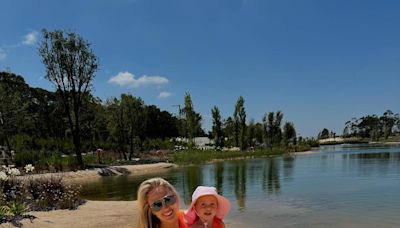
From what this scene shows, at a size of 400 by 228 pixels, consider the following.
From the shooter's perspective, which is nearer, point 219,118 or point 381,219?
point 381,219

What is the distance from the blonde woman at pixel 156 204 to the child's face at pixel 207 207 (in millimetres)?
301

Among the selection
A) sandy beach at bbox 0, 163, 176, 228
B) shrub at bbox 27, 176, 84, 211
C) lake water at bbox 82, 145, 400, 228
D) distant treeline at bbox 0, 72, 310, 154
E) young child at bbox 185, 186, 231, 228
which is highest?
distant treeline at bbox 0, 72, 310, 154

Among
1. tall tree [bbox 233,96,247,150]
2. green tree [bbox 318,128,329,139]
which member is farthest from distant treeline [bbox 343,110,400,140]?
tall tree [bbox 233,96,247,150]

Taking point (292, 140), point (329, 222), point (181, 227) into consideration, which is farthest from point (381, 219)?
point (292, 140)

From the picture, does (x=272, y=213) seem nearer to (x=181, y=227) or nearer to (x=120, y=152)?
(x=181, y=227)

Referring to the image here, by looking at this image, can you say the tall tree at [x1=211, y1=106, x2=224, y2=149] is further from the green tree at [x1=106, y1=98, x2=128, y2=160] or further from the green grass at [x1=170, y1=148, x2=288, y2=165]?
the green tree at [x1=106, y1=98, x2=128, y2=160]

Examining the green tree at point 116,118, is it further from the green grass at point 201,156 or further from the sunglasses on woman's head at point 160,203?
the sunglasses on woman's head at point 160,203

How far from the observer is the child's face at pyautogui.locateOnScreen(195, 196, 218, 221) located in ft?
9.73

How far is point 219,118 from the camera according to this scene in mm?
60031

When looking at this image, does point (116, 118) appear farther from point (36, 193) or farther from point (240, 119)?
point (36, 193)

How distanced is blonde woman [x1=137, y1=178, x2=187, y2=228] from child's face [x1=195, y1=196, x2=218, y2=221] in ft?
0.99

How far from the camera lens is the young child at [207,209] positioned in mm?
2963

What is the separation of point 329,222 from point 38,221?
270 inches

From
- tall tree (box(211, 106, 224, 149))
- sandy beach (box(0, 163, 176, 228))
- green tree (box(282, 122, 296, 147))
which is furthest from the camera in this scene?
green tree (box(282, 122, 296, 147))
